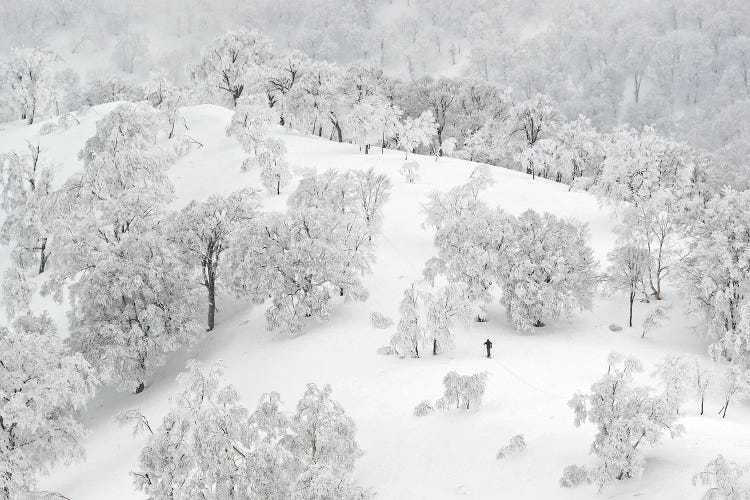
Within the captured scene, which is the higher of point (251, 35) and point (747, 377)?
point (251, 35)

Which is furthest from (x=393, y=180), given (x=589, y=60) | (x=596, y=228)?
(x=589, y=60)

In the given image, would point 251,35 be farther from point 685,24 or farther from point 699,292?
point 685,24

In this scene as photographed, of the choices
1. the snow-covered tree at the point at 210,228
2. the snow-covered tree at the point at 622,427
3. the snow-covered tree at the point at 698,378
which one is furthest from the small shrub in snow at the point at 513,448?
the snow-covered tree at the point at 210,228

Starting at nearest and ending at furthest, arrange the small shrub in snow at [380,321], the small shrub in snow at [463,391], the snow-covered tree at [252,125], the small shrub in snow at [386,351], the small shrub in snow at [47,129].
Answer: the small shrub in snow at [463,391], the small shrub in snow at [386,351], the small shrub in snow at [380,321], the snow-covered tree at [252,125], the small shrub in snow at [47,129]

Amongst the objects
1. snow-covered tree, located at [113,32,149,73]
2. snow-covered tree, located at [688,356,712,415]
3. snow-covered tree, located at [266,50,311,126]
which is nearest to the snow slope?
snow-covered tree, located at [688,356,712,415]

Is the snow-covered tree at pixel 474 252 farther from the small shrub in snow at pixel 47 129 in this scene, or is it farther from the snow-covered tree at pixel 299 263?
the small shrub in snow at pixel 47 129

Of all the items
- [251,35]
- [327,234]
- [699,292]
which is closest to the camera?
[699,292]
